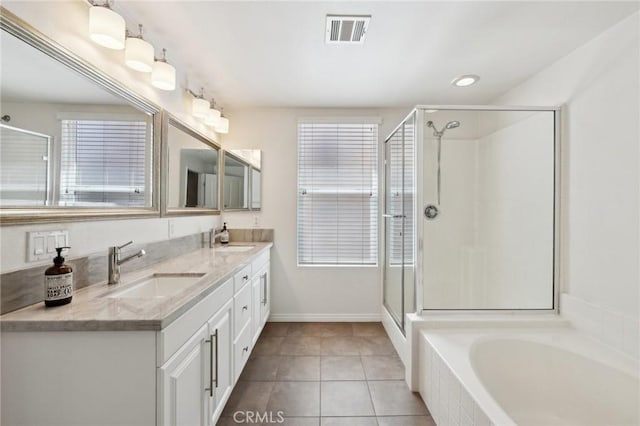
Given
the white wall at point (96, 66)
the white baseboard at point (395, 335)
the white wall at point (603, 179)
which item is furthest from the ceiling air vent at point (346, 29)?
the white baseboard at point (395, 335)

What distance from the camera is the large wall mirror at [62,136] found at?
3.26ft

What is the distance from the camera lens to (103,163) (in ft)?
4.63

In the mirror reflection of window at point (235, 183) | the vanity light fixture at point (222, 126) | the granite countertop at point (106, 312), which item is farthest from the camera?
the mirror reflection of window at point (235, 183)

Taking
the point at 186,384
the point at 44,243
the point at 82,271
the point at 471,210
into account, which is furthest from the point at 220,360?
the point at 471,210

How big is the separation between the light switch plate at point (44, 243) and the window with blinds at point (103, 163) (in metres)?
0.15

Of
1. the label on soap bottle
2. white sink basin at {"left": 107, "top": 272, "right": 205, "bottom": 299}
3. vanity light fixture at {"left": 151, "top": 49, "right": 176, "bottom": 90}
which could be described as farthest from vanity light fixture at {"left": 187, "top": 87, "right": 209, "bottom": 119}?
the label on soap bottle

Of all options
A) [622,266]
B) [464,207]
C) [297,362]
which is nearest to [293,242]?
[297,362]

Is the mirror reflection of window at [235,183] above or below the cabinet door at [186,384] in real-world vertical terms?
above

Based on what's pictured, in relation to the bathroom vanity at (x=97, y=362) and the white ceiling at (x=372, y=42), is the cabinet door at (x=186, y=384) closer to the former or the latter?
the bathroom vanity at (x=97, y=362)

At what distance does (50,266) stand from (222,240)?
5.65 ft

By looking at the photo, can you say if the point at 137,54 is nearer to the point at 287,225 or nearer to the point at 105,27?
the point at 105,27

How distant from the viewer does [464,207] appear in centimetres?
Result: 268

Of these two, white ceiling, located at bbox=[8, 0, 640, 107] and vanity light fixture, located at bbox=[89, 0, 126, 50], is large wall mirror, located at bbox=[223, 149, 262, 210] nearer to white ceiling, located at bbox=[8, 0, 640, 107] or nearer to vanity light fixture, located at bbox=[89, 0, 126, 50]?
white ceiling, located at bbox=[8, 0, 640, 107]

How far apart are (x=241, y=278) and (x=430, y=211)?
158 centimetres
